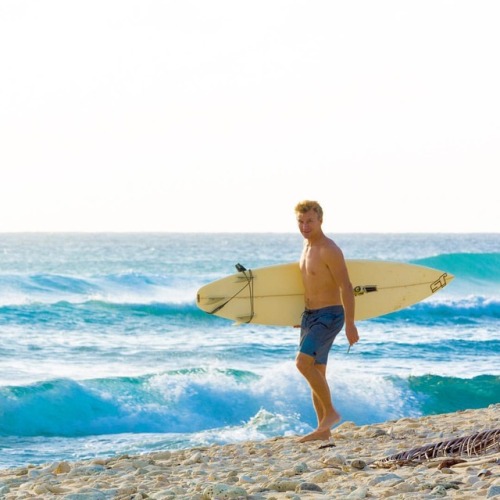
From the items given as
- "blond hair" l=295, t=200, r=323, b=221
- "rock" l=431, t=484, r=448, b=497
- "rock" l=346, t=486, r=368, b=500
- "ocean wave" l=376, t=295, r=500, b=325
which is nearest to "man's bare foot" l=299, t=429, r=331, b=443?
"blond hair" l=295, t=200, r=323, b=221

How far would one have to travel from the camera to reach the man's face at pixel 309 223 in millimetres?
6000

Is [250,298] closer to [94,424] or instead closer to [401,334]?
[94,424]

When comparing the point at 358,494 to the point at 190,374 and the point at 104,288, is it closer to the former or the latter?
the point at 190,374

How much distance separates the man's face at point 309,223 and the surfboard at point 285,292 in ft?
2.97

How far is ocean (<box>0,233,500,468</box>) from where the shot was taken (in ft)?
31.8

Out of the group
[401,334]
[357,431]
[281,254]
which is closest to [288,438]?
[357,431]

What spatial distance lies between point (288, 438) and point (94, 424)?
4.36 metres

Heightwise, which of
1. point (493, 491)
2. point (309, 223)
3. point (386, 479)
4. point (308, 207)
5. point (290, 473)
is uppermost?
point (308, 207)

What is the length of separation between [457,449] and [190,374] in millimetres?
7470

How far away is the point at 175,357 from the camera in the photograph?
1470cm

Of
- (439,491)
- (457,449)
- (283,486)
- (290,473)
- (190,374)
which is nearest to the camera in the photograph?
(439,491)

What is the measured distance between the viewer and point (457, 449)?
189 inches

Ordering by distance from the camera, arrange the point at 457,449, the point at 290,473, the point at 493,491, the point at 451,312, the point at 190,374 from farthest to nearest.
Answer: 1. the point at 451,312
2. the point at 190,374
3. the point at 457,449
4. the point at 290,473
5. the point at 493,491

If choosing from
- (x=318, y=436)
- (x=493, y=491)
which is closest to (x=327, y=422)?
(x=318, y=436)
